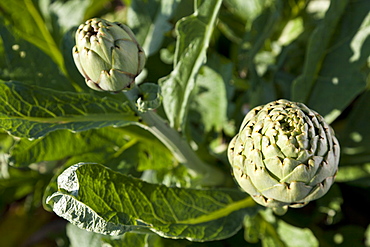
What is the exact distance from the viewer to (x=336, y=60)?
1137 mm

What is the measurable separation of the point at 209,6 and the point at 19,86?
0.40m

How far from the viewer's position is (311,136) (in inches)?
30.5

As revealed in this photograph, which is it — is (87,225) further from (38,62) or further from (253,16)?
(253,16)

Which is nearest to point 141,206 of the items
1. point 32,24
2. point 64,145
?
point 64,145

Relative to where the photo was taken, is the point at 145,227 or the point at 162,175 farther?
the point at 162,175

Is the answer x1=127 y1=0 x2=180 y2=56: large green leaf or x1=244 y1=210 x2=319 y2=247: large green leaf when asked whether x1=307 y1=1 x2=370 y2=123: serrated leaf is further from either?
x1=127 y1=0 x2=180 y2=56: large green leaf

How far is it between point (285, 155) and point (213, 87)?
47 centimetres

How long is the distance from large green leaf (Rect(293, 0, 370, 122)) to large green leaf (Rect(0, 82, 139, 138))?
1.39 feet

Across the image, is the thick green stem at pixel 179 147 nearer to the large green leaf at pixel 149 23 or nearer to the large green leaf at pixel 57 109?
the large green leaf at pixel 57 109

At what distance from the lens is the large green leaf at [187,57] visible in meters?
0.94

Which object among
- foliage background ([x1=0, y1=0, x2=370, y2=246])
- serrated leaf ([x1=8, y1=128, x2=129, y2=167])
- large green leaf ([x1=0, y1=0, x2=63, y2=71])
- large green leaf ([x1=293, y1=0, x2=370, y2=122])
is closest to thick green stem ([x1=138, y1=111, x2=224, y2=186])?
foliage background ([x1=0, y1=0, x2=370, y2=246])

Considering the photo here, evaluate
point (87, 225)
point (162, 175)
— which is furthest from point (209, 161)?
point (87, 225)

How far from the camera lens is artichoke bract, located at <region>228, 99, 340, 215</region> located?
76cm

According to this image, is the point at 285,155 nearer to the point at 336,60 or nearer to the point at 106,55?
the point at 106,55
